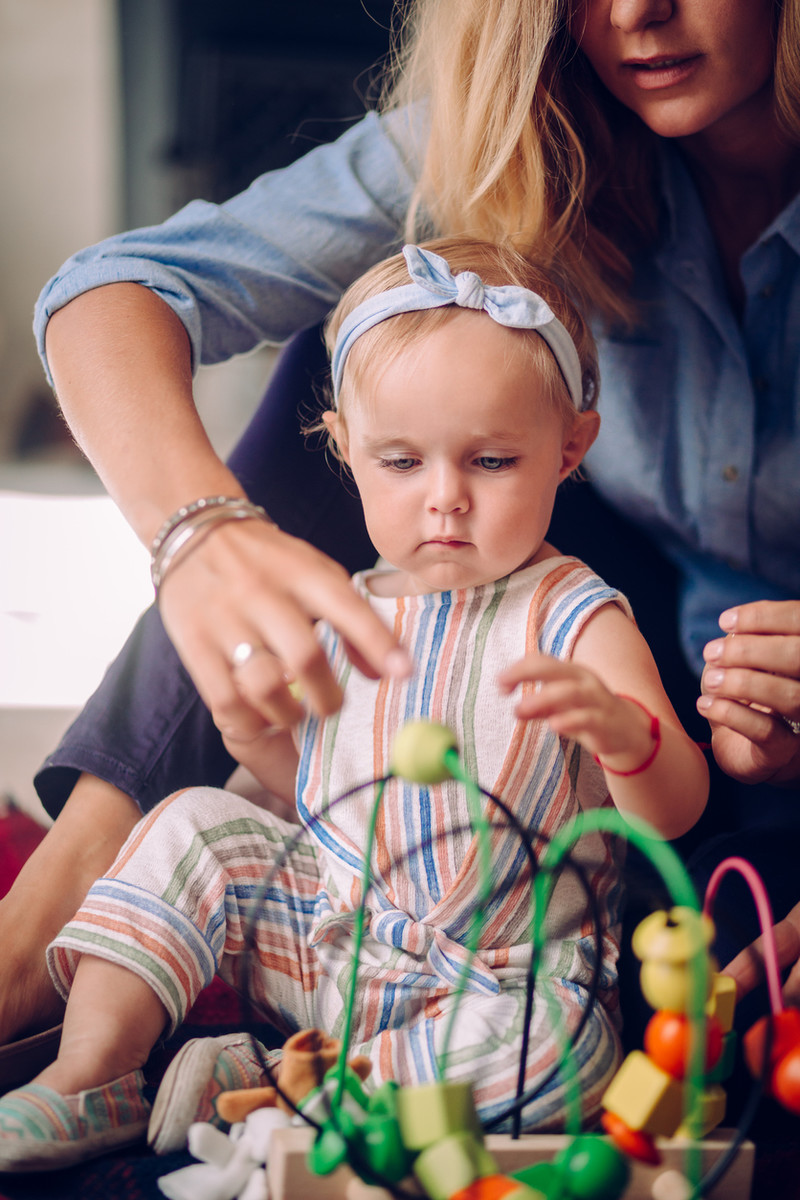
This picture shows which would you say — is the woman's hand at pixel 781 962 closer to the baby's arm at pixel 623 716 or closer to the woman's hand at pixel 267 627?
the baby's arm at pixel 623 716

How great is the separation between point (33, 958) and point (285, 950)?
197 mm

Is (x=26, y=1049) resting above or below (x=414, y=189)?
below

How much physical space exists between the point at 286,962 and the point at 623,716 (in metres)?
0.35

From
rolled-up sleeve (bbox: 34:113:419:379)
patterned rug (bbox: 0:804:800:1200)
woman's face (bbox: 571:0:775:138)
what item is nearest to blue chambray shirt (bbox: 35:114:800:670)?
rolled-up sleeve (bbox: 34:113:419:379)

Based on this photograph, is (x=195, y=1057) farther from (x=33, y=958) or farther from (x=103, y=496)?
(x=103, y=496)

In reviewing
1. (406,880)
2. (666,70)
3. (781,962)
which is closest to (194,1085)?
(406,880)

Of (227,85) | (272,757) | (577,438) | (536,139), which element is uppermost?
(227,85)

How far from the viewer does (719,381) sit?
0.98 meters

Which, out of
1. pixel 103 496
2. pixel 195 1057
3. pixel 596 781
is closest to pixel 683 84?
pixel 596 781

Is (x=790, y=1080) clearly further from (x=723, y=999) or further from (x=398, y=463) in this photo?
(x=398, y=463)

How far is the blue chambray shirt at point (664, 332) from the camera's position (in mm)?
950

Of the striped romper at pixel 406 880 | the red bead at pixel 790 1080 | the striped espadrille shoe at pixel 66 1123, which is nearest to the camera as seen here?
the red bead at pixel 790 1080

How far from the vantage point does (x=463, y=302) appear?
69 cm

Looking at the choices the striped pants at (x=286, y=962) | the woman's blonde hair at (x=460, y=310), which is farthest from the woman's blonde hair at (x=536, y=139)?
the striped pants at (x=286, y=962)
